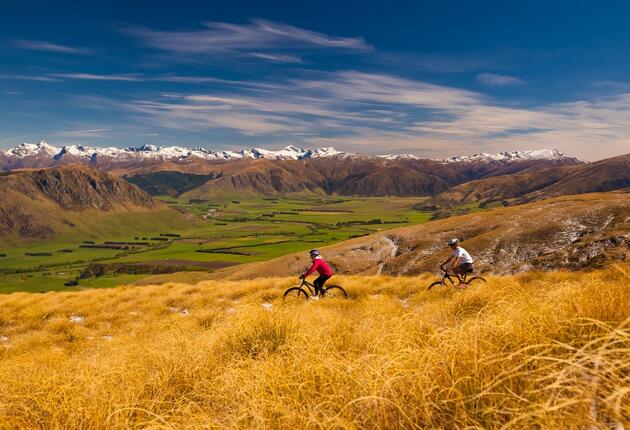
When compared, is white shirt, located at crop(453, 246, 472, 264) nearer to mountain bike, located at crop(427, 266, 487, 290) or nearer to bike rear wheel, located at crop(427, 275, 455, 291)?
mountain bike, located at crop(427, 266, 487, 290)

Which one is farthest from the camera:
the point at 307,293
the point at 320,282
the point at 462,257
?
the point at 307,293

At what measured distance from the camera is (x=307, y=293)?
1705cm

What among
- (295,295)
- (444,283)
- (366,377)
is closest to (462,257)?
(444,283)

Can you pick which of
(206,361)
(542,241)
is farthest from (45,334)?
(542,241)

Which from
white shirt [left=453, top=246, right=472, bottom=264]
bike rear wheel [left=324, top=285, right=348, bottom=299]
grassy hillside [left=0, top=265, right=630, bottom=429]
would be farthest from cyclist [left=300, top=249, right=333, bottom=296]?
grassy hillside [left=0, top=265, right=630, bottom=429]

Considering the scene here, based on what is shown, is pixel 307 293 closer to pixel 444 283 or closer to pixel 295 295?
pixel 295 295

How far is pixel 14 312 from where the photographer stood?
17.7 meters

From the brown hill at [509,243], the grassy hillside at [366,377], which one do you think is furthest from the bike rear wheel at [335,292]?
the brown hill at [509,243]

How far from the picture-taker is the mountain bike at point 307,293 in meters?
16.8

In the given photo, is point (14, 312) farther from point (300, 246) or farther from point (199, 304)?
point (300, 246)

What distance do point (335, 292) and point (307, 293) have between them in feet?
4.65

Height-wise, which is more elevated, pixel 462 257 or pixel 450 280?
pixel 462 257

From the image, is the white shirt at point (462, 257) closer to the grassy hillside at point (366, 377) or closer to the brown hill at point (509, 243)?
the grassy hillside at point (366, 377)

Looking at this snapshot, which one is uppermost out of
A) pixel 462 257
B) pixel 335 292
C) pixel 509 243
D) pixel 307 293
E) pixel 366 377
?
pixel 366 377
